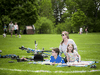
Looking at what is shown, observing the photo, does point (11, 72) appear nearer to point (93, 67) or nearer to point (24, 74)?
point (24, 74)

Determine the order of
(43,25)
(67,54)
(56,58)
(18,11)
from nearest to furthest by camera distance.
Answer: (67,54)
(56,58)
(18,11)
(43,25)

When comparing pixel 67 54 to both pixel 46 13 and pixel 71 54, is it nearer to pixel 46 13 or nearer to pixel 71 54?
pixel 71 54

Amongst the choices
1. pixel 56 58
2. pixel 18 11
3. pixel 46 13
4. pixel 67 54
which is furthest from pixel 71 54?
pixel 46 13

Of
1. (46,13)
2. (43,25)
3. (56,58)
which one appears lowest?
(56,58)

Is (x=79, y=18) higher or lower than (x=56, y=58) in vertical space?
higher

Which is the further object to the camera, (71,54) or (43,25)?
(43,25)

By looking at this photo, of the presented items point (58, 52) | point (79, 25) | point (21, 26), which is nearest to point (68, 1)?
point (79, 25)

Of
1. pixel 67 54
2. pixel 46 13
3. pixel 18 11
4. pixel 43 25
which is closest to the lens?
pixel 67 54

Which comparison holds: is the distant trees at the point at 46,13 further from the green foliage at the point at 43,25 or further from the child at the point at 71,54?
the child at the point at 71,54

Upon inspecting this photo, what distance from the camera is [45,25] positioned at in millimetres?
65875

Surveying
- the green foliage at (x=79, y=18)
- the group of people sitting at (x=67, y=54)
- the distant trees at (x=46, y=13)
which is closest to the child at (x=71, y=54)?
the group of people sitting at (x=67, y=54)

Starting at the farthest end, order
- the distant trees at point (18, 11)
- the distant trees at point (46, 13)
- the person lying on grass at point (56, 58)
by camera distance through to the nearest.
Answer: the distant trees at point (46, 13) < the distant trees at point (18, 11) < the person lying on grass at point (56, 58)

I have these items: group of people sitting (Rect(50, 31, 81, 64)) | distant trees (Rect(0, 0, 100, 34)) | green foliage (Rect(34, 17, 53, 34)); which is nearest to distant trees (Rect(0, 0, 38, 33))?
distant trees (Rect(0, 0, 100, 34))

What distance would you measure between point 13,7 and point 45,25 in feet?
59.3
